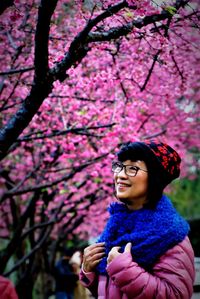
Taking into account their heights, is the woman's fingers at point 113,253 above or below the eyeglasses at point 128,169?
below

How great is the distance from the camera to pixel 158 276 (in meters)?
1.86

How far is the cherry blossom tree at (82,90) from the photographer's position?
9.46 feet

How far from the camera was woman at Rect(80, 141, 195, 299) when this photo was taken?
182 centimetres

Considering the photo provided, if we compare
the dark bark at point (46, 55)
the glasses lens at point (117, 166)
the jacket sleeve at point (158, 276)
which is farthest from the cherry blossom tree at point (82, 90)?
the jacket sleeve at point (158, 276)

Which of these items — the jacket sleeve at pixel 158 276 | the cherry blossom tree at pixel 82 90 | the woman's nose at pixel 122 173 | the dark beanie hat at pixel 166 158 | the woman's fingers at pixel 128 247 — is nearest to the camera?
the jacket sleeve at pixel 158 276

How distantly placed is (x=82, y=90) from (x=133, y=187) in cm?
437

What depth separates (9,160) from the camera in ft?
29.9

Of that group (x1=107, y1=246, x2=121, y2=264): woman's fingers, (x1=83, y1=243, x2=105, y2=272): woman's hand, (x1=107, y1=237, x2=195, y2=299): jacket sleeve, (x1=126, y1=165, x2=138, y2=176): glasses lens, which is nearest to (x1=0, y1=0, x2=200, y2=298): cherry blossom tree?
(x1=126, y1=165, x2=138, y2=176): glasses lens

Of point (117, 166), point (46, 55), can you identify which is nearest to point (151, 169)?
point (117, 166)

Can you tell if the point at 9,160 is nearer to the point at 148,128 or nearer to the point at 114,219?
the point at 148,128

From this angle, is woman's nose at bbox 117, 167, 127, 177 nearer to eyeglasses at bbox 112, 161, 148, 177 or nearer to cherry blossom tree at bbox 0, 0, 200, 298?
eyeglasses at bbox 112, 161, 148, 177

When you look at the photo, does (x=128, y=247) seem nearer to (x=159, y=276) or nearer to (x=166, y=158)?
(x=159, y=276)

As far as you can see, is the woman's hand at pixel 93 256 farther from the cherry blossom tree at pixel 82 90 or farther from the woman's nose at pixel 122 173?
the cherry blossom tree at pixel 82 90

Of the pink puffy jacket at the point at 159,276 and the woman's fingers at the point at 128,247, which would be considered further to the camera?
the woman's fingers at the point at 128,247
